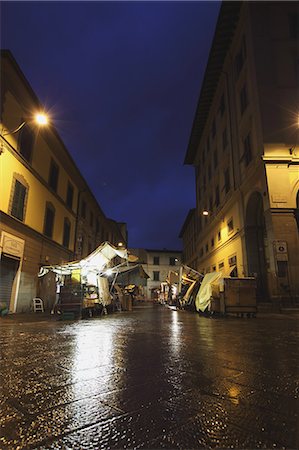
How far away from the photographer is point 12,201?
508 inches

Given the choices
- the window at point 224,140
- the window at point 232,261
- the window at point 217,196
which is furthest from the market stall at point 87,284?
the window at point 224,140

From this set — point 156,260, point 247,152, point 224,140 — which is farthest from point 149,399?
point 156,260

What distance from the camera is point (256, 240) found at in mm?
16500

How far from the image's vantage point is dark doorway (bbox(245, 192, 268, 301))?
15.8 meters

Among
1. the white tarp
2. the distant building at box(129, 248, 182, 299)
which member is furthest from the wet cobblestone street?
the distant building at box(129, 248, 182, 299)

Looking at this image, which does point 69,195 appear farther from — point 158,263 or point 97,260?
point 158,263

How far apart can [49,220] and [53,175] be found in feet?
11.1

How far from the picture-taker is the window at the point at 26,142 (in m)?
13.9

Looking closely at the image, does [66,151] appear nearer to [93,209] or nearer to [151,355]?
[93,209]

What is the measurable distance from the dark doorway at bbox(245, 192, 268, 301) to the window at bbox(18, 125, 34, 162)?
13.8 meters

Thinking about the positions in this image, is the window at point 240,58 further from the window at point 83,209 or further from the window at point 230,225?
the window at point 83,209

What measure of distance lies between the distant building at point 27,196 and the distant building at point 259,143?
42.0 ft

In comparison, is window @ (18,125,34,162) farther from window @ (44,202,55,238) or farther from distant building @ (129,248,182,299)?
distant building @ (129,248,182,299)

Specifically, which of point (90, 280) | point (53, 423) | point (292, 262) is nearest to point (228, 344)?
point (53, 423)
